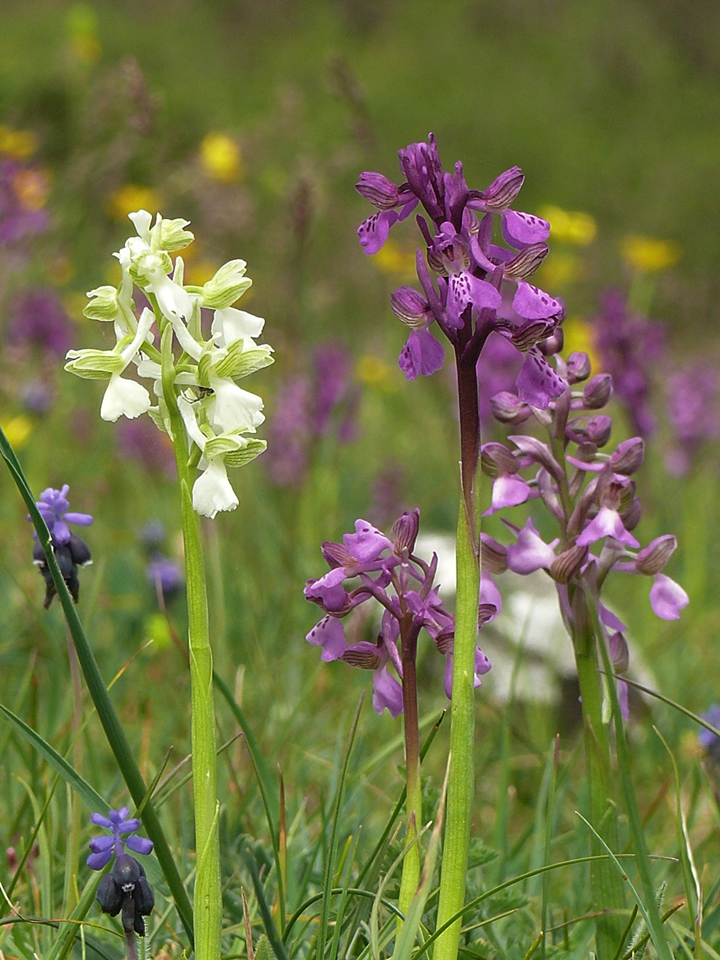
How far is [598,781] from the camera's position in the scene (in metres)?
1.04

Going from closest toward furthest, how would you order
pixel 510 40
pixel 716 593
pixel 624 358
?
pixel 624 358, pixel 716 593, pixel 510 40

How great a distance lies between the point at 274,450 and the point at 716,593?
1559 mm

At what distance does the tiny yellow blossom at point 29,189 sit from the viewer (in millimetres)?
4043

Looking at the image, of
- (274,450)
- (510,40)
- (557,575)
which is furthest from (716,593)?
(510,40)

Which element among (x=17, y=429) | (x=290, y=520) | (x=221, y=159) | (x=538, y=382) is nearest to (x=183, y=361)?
(x=538, y=382)

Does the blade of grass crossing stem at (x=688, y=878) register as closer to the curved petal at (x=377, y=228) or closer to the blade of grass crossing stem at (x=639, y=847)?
the blade of grass crossing stem at (x=639, y=847)

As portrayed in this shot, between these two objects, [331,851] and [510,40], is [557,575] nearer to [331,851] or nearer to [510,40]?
[331,851]

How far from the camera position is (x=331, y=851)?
952mm

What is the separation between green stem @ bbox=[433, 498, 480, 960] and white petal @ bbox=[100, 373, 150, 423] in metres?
0.28

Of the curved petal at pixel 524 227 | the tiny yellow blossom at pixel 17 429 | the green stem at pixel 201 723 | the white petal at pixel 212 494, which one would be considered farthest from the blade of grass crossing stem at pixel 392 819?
the tiny yellow blossom at pixel 17 429

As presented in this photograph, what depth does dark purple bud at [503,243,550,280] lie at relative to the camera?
2.95 feet

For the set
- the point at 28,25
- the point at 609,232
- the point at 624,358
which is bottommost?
the point at 624,358

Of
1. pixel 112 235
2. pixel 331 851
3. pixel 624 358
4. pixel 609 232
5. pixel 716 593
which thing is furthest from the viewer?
pixel 609 232

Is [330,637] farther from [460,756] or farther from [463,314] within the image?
[463,314]
